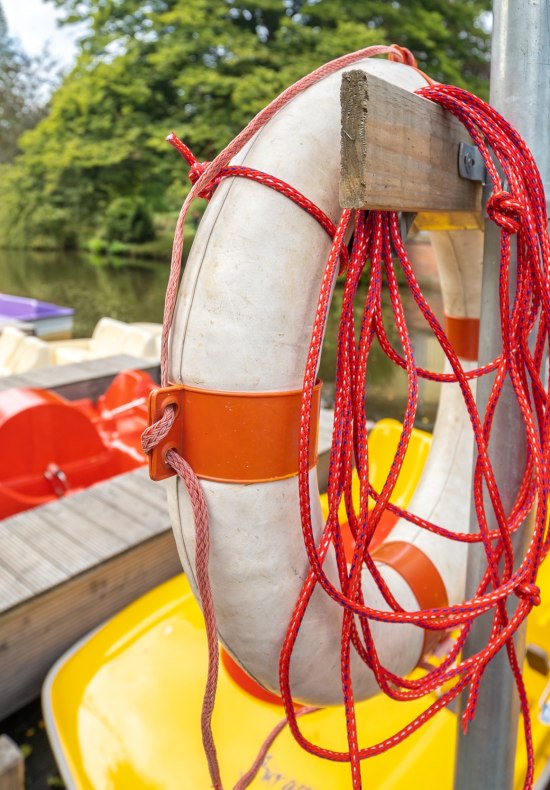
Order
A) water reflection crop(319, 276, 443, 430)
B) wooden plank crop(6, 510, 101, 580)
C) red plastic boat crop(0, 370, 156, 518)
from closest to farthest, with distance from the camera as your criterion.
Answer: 1. wooden plank crop(6, 510, 101, 580)
2. red plastic boat crop(0, 370, 156, 518)
3. water reflection crop(319, 276, 443, 430)

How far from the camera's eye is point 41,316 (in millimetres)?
9586

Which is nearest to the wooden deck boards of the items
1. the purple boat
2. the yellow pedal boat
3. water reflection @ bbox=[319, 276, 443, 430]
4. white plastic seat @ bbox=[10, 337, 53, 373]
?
the yellow pedal boat

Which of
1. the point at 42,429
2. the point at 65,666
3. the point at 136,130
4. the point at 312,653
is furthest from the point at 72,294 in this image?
the point at 312,653

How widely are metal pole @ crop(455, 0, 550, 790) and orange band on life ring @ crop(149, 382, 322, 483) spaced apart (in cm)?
39

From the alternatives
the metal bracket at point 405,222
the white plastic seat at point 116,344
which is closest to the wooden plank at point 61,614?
the metal bracket at point 405,222

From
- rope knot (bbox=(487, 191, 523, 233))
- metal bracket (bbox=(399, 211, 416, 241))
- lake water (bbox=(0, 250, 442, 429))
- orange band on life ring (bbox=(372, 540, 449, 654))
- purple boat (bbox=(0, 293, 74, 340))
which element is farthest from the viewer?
purple boat (bbox=(0, 293, 74, 340))

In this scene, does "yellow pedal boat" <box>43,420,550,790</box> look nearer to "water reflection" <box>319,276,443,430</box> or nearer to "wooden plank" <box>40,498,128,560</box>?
"wooden plank" <box>40,498,128,560</box>

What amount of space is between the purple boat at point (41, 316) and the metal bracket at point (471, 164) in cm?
923

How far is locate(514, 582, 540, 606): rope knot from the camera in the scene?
103 cm

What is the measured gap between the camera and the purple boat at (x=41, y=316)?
31.3 feet

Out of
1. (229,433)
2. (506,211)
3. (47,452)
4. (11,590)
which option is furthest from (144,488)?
(506,211)

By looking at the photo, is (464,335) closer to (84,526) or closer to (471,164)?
(471,164)

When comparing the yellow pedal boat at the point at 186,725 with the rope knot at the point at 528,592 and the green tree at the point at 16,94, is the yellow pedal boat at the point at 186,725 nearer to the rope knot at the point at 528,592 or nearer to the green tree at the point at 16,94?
the rope knot at the point at 528,592

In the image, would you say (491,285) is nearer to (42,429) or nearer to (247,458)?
(247,458)
